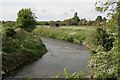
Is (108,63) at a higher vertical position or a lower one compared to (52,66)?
higher

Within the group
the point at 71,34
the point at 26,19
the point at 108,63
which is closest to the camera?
the point at 108,63

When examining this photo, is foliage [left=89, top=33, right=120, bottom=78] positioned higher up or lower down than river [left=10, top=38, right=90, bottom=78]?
higher up

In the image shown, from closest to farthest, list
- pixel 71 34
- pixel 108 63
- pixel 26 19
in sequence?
1. pixel 108 63
2. pixel 26 19
3. pixel 71 34

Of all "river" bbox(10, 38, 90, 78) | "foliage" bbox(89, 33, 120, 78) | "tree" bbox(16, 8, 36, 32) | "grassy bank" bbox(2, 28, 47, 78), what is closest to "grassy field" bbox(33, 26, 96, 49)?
"tree" bbox(16, 8, 36, 32)

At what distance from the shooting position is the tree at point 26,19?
2183 inches

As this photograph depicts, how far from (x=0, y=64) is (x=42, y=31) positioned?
2076 inches

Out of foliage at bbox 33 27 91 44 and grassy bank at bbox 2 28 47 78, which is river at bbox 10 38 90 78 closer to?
grassy bank at bbox 2 28 47 78

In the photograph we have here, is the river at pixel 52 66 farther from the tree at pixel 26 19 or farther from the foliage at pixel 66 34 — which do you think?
the foliage at pixel 66 34

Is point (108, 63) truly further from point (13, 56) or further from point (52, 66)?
point (13, 56)

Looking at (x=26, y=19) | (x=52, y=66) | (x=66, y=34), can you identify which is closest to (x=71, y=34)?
(x=66, y=34)

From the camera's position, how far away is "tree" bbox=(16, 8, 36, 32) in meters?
55.4

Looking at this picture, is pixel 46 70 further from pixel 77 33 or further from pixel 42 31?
pixel 42 31

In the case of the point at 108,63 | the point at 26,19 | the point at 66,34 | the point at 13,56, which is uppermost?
the point at 26,19

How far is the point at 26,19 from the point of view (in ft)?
180
